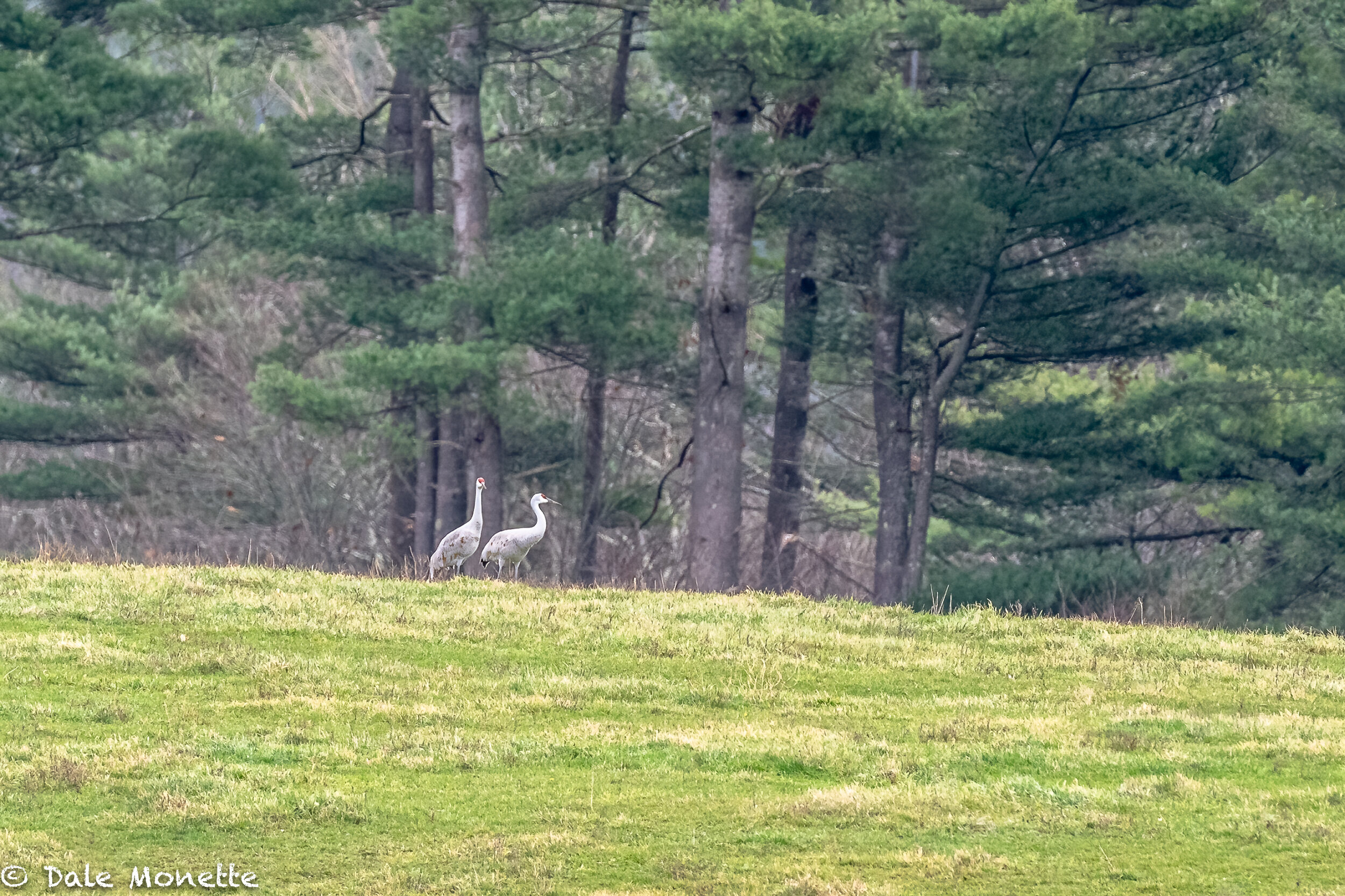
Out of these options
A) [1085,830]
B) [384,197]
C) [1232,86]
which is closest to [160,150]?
[384,197]

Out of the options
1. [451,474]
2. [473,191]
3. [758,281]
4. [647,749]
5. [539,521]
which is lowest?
[647,749]

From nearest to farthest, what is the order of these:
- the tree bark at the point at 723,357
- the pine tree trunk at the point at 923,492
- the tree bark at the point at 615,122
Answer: the tree bark at the point at 723,357, the pine tree trunk at the point at 923,492, the tree bark at the point at 615,122

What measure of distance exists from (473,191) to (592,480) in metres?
6.35

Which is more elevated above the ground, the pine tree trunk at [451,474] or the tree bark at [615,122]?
the tree bark at [615,122]

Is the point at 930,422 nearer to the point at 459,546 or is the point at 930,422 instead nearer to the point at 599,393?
the point at 599,393

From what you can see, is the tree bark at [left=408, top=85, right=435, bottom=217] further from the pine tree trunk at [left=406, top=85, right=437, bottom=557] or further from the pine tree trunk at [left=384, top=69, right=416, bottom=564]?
the pine tree trunk at [left=384, top=69, right=416, bottom=564]

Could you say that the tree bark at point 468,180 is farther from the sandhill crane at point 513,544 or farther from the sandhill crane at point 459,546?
the sandhill crane at point 513,544

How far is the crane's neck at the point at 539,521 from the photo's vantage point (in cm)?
1664

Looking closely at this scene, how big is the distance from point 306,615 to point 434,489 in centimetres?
1975

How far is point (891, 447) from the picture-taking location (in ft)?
92.0

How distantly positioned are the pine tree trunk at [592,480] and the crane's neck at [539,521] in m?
12.5

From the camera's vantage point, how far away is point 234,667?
1137cm

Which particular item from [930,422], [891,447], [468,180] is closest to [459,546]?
[930,422]

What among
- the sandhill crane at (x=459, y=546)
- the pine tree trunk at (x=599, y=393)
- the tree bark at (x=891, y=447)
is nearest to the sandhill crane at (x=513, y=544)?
the sandhill crane at (x=459, y=546)
